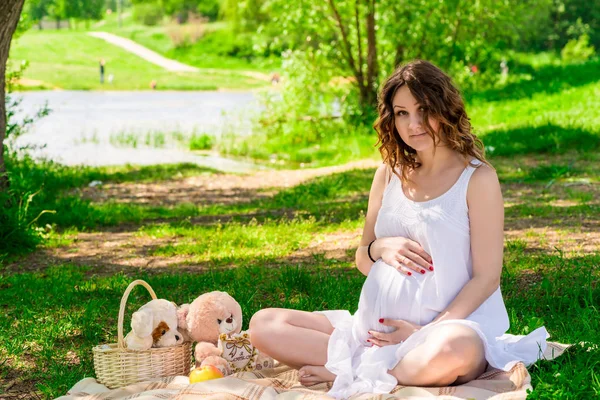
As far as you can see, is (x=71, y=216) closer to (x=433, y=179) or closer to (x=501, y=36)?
(x=433, y=179)

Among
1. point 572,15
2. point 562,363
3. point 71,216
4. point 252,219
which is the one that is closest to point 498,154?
point 252,219

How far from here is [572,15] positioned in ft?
145

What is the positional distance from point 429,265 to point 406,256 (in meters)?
0.10

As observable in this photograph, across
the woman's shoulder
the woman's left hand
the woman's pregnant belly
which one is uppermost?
the woman's shoulder

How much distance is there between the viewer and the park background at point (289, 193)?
15.6ft

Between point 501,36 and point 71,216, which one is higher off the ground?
point 501,36

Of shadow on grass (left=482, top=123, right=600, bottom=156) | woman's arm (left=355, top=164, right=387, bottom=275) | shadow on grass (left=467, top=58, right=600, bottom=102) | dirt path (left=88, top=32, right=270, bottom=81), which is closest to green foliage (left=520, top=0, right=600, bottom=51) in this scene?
dirt path (left=88, top=32, right=270, bottom=81)

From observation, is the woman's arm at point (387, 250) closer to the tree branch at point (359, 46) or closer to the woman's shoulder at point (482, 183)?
the woman's shoulder at point (482, 183)

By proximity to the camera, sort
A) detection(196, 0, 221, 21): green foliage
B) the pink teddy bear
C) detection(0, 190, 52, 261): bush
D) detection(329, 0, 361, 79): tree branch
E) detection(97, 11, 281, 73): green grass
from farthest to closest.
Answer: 1. detection(196, 0, 221, 21): green foliage
2. detection(97, 11, 281, 73): green grass
3. detection(329, 0, 361, 79): tree branch
4. detection(0, 190, 52, 261): bush
5. the pink teddy bear

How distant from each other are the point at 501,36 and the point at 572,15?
28.7 meters

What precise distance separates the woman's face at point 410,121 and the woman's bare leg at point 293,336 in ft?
3.03

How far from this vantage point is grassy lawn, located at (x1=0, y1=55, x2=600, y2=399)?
4.39 m

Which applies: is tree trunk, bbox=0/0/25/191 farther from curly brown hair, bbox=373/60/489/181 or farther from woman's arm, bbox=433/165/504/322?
woman's arm, bbox=433/165/504/322

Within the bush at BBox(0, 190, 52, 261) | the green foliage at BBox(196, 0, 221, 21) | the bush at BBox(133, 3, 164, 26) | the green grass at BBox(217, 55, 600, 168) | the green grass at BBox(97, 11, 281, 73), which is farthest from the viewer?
the bush at BBox(133, 3, 164, 26)
